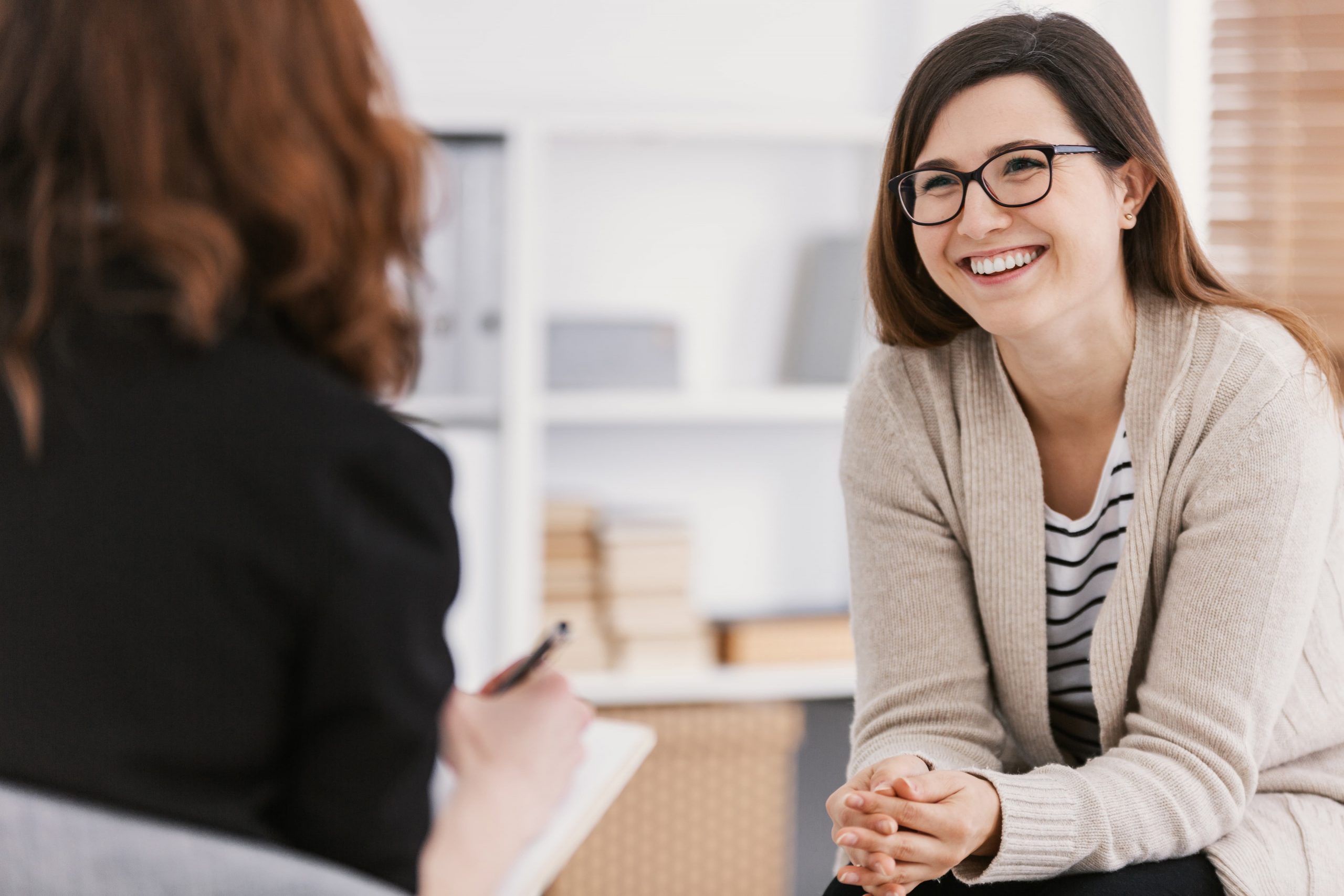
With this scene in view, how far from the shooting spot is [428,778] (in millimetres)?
638

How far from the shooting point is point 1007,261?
1.14 metres

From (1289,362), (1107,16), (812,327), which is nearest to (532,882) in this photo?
(1289,362)

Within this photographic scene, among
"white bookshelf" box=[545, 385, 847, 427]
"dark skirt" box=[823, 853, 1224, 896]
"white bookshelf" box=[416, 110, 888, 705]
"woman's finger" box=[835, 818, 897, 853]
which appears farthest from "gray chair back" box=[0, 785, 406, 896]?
"white bookshelf" box=[545, 385, 847, 427]

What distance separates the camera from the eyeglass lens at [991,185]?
1.11 metres

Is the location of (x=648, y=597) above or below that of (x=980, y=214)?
below

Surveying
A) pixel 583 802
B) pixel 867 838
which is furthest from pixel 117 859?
pixel 867 838

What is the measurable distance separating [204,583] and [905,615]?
824 mm

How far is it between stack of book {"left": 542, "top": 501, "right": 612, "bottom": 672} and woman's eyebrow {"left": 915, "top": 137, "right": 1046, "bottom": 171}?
1.03 meters

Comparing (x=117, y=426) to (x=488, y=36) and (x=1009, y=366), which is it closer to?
(x=1009, y=366)

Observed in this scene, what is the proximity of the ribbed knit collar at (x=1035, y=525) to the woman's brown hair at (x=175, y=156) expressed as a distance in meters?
0.81

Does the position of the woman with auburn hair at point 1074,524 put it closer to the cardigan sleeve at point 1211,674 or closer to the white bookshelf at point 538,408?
the cardigan sleeve at point 1211,674

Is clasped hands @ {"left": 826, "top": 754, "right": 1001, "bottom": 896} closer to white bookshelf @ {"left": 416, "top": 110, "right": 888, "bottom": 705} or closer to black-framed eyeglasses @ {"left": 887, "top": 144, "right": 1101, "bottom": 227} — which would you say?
black-framed eyeglasses @ {"left": 887, "top": 144, "right": 1101, "bottom": 227}

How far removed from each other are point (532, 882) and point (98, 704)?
27 centimetres

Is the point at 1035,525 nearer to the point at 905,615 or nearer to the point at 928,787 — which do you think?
the point at 905,615
